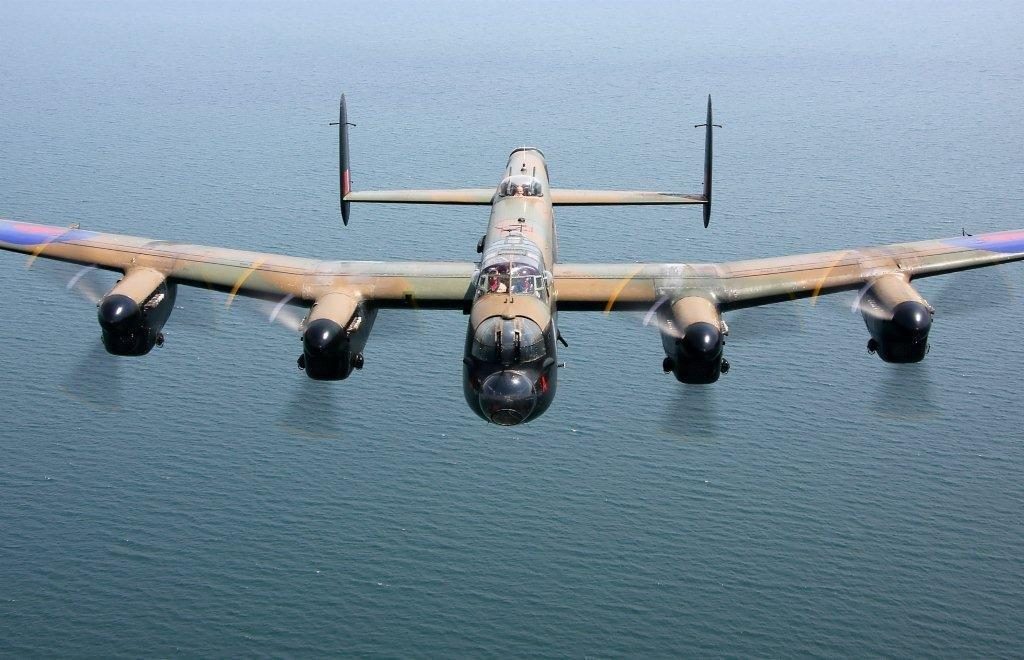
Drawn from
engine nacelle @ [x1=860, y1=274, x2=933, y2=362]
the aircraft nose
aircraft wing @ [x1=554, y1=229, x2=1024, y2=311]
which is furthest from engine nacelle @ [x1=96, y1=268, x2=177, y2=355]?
engine nacelle @ [x1=860, y1=274, x2=933, y2=362]

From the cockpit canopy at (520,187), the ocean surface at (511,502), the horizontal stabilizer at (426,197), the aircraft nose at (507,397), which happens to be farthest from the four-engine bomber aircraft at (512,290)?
the ocean surface at (511,502)

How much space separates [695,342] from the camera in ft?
178

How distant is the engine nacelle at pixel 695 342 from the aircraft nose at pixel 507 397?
21.9 ft

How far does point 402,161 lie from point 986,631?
113907 mm

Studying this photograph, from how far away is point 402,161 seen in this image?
192 m

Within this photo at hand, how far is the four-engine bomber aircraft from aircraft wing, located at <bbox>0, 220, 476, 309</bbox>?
71 millimetres

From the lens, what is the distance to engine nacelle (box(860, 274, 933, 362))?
57062mm

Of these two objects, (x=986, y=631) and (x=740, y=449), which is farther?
(x=740, y=449)

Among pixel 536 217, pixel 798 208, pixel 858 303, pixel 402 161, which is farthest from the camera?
pixel 402 161

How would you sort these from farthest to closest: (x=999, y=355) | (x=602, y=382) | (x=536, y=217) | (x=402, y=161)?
(x=402, y=161) → (x=999, y=355) → (x=602, y=382) → (x=536, y=217)

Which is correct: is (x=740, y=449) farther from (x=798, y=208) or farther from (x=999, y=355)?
(x=798, y=208)

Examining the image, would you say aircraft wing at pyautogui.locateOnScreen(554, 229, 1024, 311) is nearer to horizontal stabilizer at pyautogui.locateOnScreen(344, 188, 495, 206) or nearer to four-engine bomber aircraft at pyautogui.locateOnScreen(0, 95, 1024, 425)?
four-engine bomber aircraft at pyautogui.locateOnScreen(0, 95, 1024, 425)

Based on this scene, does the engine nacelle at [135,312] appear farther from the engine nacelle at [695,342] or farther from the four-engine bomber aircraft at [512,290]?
the engine nacelle at [695,342]

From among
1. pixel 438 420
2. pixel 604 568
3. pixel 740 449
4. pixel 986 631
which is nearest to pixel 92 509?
pixel 438 420
